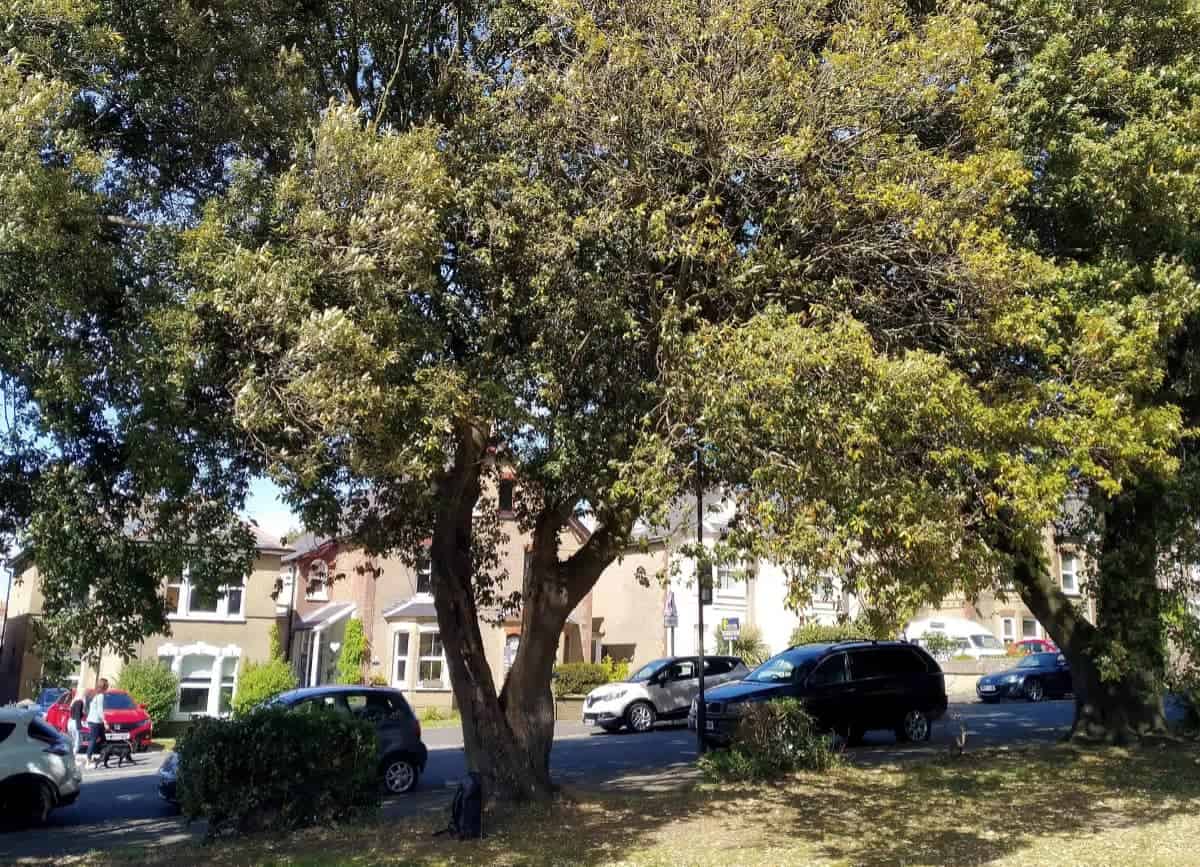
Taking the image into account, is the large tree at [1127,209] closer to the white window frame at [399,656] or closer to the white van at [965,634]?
the white window frame at [399,656]

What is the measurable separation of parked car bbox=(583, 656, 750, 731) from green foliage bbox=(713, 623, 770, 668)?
995cm

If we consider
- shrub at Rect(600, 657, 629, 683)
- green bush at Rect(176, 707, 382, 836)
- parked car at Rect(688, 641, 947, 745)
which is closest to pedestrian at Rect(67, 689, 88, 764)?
green bush at Rect(176, 707, 382, 836)

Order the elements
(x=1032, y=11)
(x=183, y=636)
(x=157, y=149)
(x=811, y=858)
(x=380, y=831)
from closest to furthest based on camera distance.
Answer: (x=811, y=858), (x=157, y=149), (x=380, y=831), (x=1032, y=11), (x=183, y=636)

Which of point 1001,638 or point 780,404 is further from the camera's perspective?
point 1001,638

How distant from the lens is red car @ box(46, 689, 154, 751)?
19.8 metres

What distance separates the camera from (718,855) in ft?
30.1

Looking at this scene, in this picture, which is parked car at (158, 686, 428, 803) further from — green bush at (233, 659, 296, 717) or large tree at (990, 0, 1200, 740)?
green bush at (233, 659, 296, 717)

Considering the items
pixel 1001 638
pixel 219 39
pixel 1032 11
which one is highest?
pixel 1032 11

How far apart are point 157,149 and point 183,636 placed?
77.3 ft

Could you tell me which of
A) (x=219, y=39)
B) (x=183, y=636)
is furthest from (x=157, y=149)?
(x=183, y=636)

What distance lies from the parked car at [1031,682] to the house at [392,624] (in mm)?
13354

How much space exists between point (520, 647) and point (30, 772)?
664 centimetres

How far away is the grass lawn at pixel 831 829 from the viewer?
9070 mm

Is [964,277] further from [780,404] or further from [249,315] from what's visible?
[249,315]
